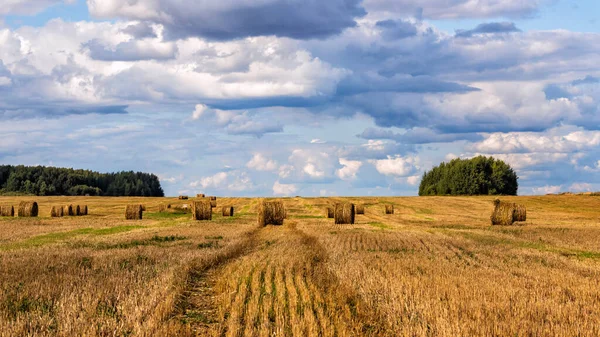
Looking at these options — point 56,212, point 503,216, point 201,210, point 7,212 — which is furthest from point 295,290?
point 7,212

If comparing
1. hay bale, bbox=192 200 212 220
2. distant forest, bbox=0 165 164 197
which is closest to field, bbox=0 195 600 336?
hay bale, bbox=192 200 212 220

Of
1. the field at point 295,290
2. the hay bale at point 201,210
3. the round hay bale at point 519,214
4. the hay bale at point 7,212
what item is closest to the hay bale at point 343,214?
the hay bale at point 201,210

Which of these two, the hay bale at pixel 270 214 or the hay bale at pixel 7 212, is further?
the hay bale at pixel 7 212

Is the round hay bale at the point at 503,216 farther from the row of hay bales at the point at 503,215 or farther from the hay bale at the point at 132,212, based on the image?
the hay bale at the point at 132,212

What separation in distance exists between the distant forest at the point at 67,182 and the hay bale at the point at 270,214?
9231cm

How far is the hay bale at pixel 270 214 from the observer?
3603cm

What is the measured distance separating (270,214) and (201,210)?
7446 mm

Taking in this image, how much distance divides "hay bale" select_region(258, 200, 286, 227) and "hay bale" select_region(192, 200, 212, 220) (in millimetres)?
6556

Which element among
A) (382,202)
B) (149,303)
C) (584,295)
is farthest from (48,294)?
(382,202)

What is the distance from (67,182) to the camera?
120812mm

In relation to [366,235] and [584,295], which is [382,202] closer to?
[366,235]

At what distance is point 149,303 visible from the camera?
1045cm

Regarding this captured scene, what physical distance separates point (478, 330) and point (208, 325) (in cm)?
422

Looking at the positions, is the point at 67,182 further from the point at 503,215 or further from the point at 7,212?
the point at 503,215
